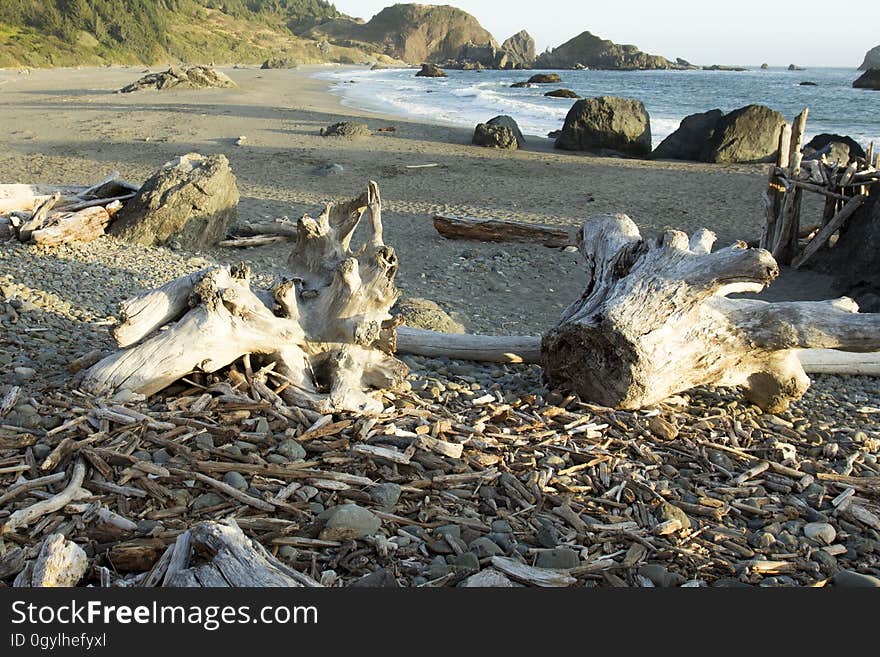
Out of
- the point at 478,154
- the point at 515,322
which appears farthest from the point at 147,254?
the point at 478,154

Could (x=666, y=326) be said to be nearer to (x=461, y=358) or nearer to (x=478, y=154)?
(x=461, y=358)

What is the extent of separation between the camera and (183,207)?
9070 millimetres

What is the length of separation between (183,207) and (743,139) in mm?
15959

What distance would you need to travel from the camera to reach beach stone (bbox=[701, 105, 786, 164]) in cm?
1919

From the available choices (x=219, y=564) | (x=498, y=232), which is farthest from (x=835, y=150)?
(x=219, y=564)

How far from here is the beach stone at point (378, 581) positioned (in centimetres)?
269

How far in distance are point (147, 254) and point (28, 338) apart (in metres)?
3.65

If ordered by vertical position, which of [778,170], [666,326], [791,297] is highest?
[778,170]

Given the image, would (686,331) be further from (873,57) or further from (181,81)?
(873,57)

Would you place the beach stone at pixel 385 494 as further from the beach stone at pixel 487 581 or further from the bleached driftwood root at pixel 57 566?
the bleached driftwood root at pixel 57 566

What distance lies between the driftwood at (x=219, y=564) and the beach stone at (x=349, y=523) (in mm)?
305

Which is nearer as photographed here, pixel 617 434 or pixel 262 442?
pixel 262 442

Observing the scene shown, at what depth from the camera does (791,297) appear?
926cm

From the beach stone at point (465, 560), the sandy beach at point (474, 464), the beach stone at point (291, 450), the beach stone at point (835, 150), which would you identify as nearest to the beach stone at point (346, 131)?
the beach stone at point (835, 150)
